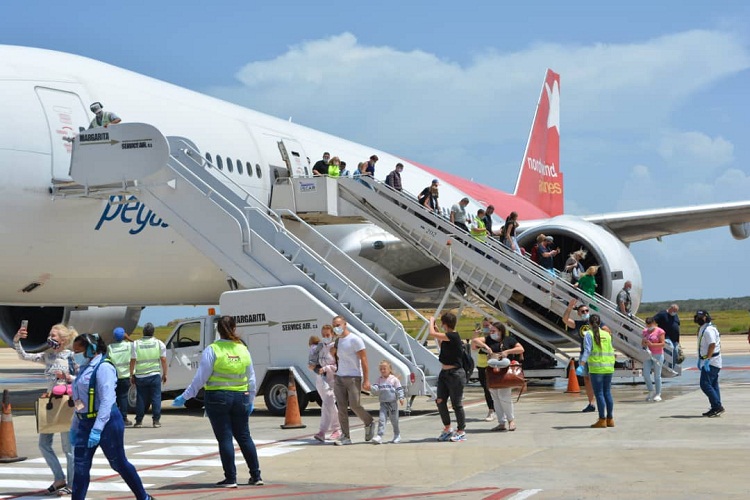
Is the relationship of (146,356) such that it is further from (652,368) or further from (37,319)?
(652,368)

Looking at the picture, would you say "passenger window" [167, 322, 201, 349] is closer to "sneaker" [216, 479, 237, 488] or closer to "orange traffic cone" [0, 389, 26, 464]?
"orange traffic cone" [0, 389, 26, 464]

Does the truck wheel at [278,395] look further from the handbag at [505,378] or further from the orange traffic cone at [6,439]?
the orange traffic cone at [6,439]

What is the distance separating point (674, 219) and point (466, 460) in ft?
41.7

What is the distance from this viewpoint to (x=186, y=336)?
1378 cm

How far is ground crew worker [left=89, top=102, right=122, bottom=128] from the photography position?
1195 cm

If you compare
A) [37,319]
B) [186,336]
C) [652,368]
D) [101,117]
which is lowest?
[652,368]

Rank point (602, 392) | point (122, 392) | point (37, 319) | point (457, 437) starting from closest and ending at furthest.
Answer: point (457, 437) < point (602, 392) < point (122, 392) < point (37, 319)

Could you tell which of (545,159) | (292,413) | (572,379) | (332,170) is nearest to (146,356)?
(292,413)

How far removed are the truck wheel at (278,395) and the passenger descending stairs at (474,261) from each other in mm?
3872

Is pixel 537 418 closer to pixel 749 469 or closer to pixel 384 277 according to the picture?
pixel 749 469

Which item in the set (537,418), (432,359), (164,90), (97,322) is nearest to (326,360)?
(432,359)

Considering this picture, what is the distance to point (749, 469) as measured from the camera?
24.7 ft

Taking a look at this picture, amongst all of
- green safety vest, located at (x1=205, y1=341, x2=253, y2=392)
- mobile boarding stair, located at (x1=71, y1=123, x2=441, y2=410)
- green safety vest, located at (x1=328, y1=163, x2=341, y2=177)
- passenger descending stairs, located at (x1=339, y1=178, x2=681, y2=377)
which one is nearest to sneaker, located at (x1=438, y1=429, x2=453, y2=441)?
mobile boarding stair, located at (x1=71, y1=123, x2=441, y2=410)

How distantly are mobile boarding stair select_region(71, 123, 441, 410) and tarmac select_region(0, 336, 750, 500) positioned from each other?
1.09m
